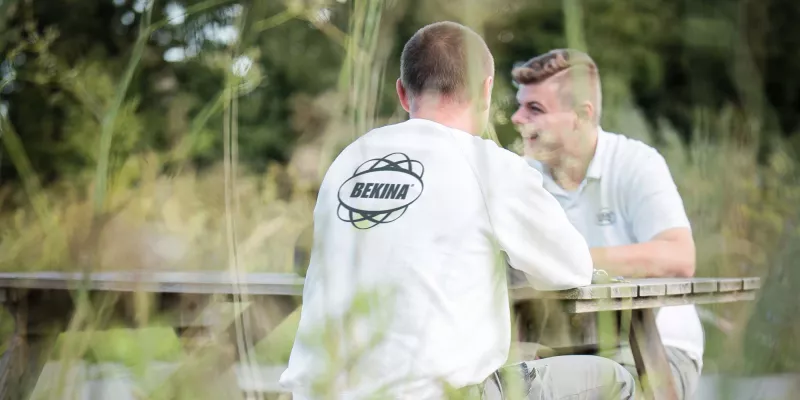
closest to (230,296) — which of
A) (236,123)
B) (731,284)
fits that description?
(236,123)

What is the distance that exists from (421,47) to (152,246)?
100 centimetres

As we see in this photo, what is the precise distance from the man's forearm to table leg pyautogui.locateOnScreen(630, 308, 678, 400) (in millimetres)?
151

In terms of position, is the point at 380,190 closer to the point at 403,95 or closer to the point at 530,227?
the point at 530,227

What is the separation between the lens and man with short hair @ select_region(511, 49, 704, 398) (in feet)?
8.25

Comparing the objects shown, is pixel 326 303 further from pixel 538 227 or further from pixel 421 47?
pixel 421 47

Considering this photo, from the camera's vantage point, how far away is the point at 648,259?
2.50m

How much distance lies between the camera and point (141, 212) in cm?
83

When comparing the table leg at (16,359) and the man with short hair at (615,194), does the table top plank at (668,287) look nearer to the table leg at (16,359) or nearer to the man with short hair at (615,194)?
the man with short hair at (615,194)

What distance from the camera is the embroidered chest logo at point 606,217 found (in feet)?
9.23

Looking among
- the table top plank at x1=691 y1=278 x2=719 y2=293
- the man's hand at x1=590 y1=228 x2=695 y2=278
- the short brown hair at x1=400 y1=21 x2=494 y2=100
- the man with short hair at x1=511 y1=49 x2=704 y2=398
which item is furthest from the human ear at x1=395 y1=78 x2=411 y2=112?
the table top plank at x1=691 y1=278 x2=719 y2=293

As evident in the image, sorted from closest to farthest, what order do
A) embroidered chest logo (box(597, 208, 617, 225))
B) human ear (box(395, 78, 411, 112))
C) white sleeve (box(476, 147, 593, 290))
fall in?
white sleeve (box(476, 147, 593, 290)) → human ear (box(395, 78, 411, 112)) → embroidered chest logo (box(597, 208, 617, 225))

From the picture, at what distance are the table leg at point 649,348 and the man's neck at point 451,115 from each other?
69 centimetres

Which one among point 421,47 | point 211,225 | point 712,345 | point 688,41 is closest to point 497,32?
point 688,41

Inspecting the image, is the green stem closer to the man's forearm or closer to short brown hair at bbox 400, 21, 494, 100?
short brown hair at bbox 400, 21, 494, 100
